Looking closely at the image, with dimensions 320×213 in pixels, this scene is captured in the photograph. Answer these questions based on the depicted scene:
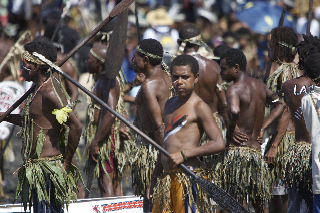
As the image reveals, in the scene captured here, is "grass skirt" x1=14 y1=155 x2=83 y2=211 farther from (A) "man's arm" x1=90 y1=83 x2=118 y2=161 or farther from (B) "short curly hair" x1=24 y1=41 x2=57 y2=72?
(A) "man's arm" x1=90 y1=83 x2=118 y2=161

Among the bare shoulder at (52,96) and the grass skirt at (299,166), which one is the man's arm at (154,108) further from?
the grass skirt at (299,166)

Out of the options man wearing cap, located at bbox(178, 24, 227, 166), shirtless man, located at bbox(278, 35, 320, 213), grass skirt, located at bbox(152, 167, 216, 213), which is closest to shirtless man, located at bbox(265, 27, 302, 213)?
shirtless man, located at bbox(278, 35, 320, 213)

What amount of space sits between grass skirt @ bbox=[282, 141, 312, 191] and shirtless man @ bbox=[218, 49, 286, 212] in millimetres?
256

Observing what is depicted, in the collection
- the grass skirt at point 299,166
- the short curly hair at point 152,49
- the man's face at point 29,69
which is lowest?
the grass skirt at point 299,166

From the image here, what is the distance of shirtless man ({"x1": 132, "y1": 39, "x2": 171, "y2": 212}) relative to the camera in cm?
471

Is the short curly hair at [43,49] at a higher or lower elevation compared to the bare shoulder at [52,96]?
higher

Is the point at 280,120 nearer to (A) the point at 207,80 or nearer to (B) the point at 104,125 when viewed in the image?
(A) the point at 207,80

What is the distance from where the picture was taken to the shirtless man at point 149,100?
4.71 metres

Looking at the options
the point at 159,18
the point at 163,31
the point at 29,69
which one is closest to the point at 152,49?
the point at 29,69

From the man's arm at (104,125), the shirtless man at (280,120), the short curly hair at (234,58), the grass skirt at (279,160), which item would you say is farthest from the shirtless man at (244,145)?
the man's arm at (104,125)

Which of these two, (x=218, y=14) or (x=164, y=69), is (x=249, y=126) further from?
(x=218, y=14)

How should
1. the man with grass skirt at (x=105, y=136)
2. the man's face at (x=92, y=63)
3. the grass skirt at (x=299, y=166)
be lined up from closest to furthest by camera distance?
the grass skirt at (x=299, y=166)
the man with grass skirt at (x=105, y=136)
the man's face at (x=92, y=63)

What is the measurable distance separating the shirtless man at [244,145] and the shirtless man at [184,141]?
3.89 feet

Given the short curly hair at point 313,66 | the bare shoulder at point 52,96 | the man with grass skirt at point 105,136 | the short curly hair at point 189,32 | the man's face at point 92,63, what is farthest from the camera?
the short curly hair at point 189,32
